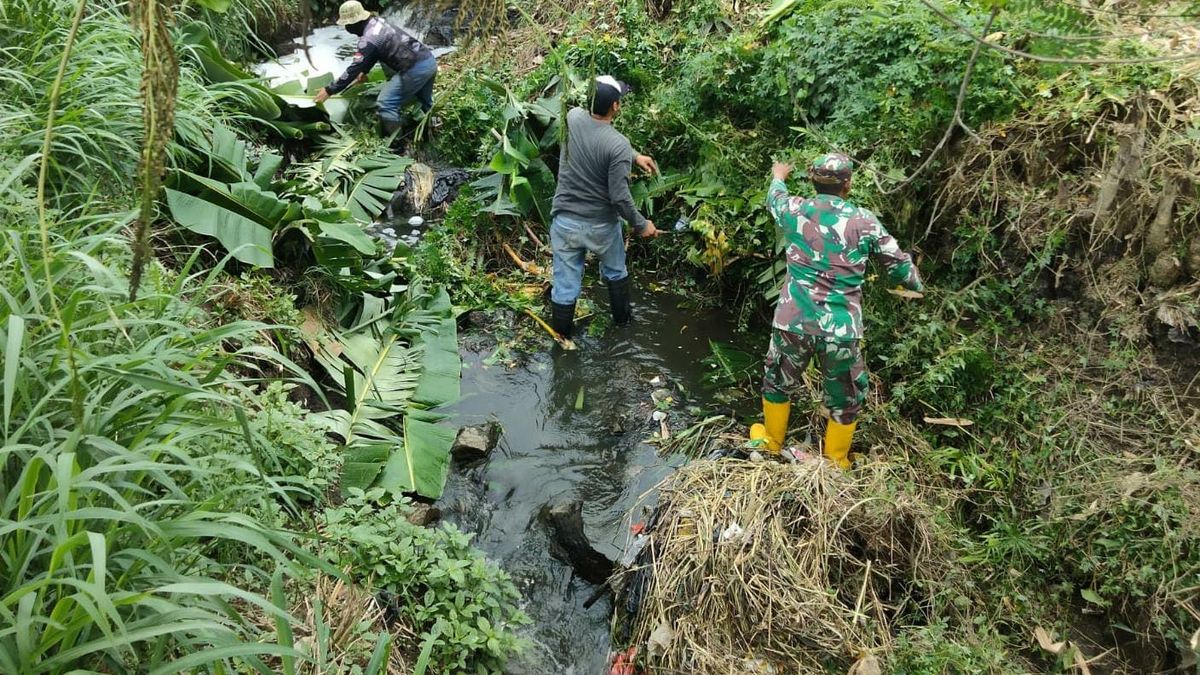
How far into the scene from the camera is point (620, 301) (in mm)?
6773

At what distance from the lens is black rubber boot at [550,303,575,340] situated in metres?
6.60

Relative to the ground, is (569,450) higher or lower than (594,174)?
lower

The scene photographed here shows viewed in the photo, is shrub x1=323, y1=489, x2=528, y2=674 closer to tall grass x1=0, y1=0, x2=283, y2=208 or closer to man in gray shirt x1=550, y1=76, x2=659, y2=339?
tall grass x1=0, y1=0, x2=283, y2=208

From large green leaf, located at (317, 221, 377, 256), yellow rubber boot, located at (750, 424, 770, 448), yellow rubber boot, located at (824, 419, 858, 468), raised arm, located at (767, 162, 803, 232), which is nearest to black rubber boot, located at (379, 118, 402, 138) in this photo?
large green leaf, located at (317, 221, 377, 256)

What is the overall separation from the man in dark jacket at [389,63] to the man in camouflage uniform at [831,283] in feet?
15.7

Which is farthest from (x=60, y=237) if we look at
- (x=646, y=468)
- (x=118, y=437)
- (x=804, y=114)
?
(x=804, y=114)

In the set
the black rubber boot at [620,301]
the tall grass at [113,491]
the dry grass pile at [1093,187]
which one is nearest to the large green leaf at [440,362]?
the black rubber boot at [620,301]

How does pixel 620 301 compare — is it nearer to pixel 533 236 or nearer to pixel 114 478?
pixel 533 236

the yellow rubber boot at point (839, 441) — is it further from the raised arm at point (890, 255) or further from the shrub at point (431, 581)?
the shrub at point (431, 581)

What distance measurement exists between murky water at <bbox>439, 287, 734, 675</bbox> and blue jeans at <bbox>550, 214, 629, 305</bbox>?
48 centimetres

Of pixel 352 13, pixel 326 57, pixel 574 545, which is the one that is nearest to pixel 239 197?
pixel 574 545

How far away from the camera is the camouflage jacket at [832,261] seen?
4.80 meters

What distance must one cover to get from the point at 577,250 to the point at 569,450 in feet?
5.40

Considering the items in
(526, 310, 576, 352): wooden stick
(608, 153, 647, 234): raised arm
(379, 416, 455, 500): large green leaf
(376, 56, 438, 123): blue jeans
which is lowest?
(526, 310, 576, 352): wooden stick
